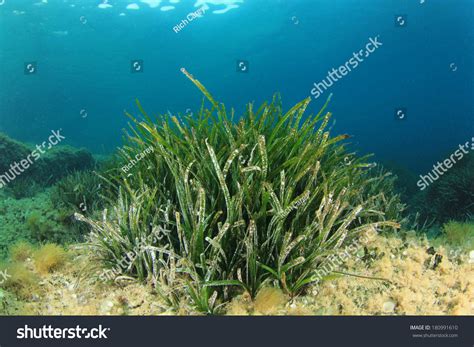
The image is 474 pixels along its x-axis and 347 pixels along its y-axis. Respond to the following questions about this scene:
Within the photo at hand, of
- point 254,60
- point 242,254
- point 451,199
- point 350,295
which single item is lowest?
point 350,295

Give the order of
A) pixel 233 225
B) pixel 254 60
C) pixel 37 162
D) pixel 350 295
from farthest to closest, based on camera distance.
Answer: pixel 254 60 → pixel 37 162 → pixel 350 295 → pixel 233 225

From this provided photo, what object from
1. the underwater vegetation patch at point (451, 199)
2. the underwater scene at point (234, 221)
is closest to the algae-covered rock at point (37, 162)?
the underwater scene at point (234, 221)

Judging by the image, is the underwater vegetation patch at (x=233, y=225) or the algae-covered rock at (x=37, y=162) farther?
the algae-covered rock at (x=37, y=162)

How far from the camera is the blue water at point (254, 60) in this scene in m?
37.5

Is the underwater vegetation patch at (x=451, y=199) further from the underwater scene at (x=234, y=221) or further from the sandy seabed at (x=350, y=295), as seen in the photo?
the sandy seabed at (x=350, y=295)

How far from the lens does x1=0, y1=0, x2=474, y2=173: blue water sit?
3750 cm

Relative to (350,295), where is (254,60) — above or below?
above

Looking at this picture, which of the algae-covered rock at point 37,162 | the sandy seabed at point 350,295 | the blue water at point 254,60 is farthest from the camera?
the blue water at point 254,60

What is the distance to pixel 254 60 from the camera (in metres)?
52.4

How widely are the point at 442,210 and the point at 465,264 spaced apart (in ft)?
15.2

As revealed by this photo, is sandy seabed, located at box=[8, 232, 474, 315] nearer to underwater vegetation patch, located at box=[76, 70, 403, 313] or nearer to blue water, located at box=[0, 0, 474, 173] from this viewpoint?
underwater vegetation patch, located at box=[76, 70, 403, 313]

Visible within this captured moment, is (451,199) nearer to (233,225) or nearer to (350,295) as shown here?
(350,295)

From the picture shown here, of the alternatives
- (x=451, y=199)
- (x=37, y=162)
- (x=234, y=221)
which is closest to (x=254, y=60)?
(x=37, y=162)
